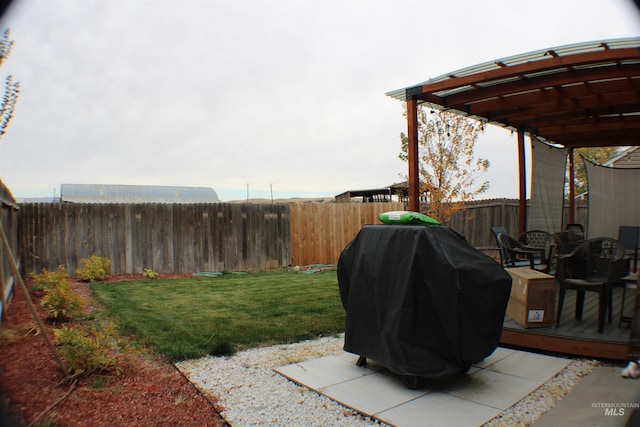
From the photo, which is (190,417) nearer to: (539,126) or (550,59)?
(550,59)

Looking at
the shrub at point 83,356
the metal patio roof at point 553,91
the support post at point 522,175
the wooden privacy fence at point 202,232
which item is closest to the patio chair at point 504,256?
the support post at point 522,175

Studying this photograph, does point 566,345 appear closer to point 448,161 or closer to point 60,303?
point 60,303

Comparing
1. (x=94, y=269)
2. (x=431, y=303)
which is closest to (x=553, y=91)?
(x=431, y=303)

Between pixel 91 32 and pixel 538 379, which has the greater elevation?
pixel 91 32

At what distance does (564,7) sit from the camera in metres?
2.36

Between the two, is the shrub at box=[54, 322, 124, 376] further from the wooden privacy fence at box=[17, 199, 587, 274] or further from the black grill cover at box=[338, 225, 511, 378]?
the wooden privacy fence at box=[17, 199, 587, 274]

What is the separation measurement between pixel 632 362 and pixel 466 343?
1469mm

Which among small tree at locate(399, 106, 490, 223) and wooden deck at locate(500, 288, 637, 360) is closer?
wooden deck at locate(500, 288, 637, 360)

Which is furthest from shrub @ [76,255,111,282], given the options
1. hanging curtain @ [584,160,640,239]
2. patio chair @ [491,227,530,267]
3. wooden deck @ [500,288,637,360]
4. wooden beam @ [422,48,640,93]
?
hanging curtain @ [584,160,640,239]

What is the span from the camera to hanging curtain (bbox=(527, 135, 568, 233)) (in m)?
7.36

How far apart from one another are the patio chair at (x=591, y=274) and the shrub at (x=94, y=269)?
8.14 meters

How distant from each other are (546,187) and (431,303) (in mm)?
5964

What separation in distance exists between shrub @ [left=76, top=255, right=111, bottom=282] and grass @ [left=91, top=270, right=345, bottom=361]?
580mm

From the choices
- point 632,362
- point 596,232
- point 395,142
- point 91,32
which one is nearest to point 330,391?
point 632,362
